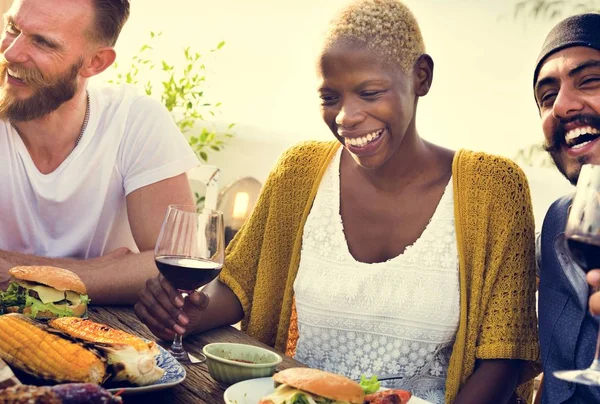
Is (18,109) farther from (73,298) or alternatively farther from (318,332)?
(318,332)

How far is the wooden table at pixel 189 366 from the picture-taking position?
51.8 inches

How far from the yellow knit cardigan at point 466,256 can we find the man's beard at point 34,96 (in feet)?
2.31

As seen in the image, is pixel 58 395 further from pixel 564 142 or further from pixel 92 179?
pixel 92 179

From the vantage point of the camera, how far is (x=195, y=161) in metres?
2.49

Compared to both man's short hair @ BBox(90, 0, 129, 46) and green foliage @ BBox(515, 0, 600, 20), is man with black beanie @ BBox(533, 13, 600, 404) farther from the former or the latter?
green foliage @ BBox(515, 0, 600, 20)

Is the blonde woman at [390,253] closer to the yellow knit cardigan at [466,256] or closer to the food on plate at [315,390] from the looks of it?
the yellow knit cardigan at [466,256]

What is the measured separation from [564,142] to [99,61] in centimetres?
146

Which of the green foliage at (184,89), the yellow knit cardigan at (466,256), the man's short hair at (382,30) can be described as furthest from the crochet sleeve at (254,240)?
the green foliage at (184,89)

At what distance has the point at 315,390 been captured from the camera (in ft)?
3.94

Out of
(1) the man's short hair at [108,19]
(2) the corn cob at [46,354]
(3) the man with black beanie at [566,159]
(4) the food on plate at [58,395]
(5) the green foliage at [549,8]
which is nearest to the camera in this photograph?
(4) the food on plate at [58,395]

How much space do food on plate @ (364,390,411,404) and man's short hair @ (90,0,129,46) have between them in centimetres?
164

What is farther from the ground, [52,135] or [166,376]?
[52,135]

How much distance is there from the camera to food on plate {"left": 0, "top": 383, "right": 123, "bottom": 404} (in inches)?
37.2

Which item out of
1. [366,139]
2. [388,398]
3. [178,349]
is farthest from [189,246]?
[366,139]
